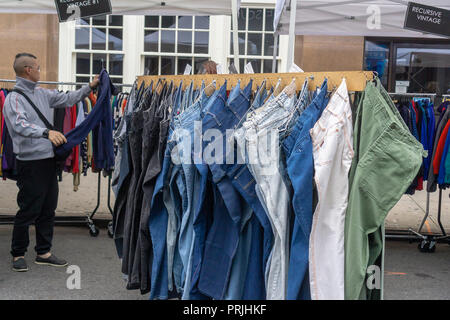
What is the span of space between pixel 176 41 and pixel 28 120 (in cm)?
613

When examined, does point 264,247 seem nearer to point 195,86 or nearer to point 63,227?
point 195,86

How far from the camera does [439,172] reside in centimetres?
595

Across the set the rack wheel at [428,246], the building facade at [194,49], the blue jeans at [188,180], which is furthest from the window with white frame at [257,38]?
the blue jeans at [188,180]

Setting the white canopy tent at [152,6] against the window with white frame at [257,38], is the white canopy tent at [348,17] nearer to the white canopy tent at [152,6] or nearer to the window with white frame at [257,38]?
the white canopy tent at [152,6]

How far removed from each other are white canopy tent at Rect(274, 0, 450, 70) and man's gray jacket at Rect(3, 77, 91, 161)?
304 centimetres

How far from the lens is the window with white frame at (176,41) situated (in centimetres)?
1080

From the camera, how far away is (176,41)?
427 inches

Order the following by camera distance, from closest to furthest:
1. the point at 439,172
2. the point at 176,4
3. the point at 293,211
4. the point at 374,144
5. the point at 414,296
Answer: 1. the point at 374,144
2. the point at 293,211
3. the point at 414,296
4. the point at 439,172
5. the point at 176,4

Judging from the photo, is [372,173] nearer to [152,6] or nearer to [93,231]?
[93,231]

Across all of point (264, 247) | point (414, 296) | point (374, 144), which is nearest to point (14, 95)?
point (264, 247)

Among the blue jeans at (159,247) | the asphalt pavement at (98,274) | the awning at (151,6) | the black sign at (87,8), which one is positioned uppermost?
the awning at (151,6)

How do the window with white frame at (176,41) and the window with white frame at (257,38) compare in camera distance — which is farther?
the window with white frame at (176,41)

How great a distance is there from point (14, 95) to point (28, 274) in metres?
1.65

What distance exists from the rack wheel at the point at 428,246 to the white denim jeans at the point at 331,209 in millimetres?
3913
